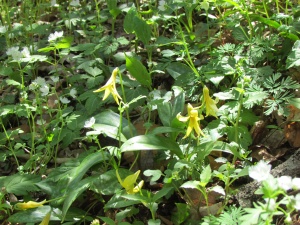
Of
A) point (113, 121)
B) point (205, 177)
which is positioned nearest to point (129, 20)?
point (113, 121)

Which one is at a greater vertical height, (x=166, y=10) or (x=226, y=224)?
(x=166, y=10)


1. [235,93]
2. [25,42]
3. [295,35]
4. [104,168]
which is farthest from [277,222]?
[25,42]

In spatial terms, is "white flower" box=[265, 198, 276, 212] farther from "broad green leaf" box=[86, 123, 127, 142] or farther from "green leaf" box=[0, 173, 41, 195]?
"green leaf" box=[0, 173, 41, 195]

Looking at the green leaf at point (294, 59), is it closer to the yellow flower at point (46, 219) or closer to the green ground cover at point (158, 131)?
the green ground cover at point (158, 131)

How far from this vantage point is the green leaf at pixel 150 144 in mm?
1951

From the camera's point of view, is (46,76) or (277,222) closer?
(277,222)

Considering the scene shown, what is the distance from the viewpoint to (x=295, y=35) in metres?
2.57

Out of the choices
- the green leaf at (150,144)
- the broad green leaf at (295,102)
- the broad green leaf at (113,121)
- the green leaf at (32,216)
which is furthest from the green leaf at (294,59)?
the green leaf at (32,216)

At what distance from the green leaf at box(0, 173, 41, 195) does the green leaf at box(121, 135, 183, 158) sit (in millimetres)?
596

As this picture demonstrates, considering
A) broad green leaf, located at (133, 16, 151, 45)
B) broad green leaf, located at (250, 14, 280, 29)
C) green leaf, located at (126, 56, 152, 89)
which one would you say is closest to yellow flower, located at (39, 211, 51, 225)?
green leaf, located at (126, 56, 152, 89)

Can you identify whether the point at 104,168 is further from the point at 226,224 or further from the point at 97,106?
the point at 226,224

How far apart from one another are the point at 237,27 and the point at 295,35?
365 millimetres

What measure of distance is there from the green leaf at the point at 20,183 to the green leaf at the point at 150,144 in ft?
1.96

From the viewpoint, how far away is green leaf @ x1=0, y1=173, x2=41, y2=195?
7.33 ft
